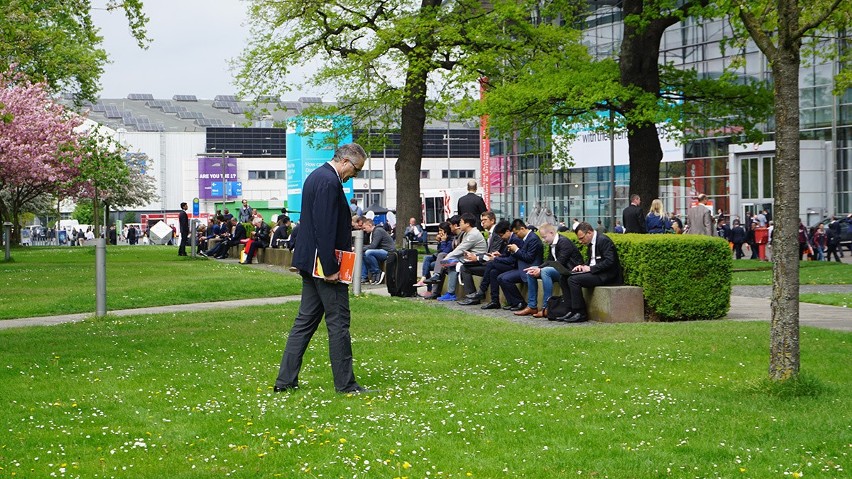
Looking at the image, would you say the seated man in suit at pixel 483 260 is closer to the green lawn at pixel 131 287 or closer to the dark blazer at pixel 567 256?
the dark blazer at pixel 567 256

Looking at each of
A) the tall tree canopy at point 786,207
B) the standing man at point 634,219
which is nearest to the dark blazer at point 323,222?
the tall tree canopy at point 786,207

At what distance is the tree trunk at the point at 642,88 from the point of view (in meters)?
26.6

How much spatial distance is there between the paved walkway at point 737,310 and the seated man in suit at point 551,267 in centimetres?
35

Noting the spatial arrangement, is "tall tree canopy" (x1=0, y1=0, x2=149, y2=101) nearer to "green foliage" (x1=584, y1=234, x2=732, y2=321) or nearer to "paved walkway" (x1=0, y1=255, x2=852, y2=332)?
"paved walkway" (x1=0, y1=255, x2=852, y2=332)

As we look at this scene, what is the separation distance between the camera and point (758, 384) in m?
8.62

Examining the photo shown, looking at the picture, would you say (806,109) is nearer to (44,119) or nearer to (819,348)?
(44,119)

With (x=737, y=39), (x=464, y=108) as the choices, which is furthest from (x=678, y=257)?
(x=464, y=108)

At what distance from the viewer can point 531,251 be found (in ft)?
57.0

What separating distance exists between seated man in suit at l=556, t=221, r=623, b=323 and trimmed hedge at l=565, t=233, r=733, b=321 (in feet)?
1.09

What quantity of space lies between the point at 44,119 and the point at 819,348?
4623 cm

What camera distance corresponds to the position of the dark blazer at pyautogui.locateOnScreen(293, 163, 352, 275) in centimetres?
895

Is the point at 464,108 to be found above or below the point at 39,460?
above

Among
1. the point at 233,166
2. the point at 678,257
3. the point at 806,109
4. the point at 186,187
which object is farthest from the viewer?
the point at 186,187

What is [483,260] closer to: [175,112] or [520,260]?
[520,260]
